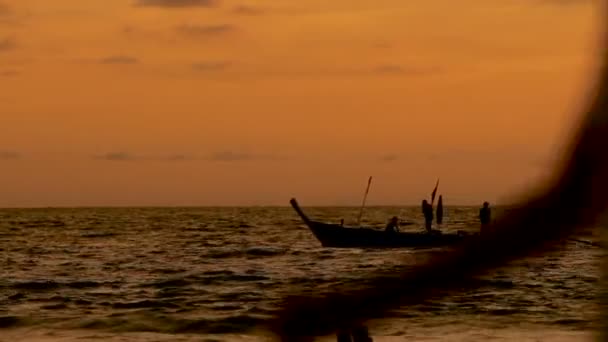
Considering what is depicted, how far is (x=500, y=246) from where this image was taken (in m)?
1.11

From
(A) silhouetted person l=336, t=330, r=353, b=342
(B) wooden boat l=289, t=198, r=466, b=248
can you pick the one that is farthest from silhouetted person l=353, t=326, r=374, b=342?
(B) wooden boat l=289, t=198, r=466, b=248

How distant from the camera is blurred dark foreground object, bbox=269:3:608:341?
1084 mm

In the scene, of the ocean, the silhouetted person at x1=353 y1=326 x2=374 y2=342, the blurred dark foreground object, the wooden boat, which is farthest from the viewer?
the wooden boat

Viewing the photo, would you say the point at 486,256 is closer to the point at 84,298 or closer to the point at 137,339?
the point at 137,339

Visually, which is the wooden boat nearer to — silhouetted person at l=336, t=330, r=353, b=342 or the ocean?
the ocean

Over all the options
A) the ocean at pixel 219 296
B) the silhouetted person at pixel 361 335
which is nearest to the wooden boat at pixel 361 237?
the ocean at pixel 219 296

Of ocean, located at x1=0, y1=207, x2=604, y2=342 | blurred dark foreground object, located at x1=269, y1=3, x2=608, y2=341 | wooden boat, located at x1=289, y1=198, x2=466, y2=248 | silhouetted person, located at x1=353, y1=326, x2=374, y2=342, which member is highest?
blurred dark foreground object, located at x1=269, y1=3, x2=608, y2=341

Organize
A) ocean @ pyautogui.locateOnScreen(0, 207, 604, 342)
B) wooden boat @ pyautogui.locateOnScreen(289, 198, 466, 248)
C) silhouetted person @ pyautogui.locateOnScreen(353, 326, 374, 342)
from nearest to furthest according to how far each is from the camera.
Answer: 1. silhouetted person @ pyautogui.locateOnScreen(353, 326, 374, 342)
2. ocean @ pyautogui.locateOnScreen(0, 207, 604, 342)
3. wooden boat @ pyautogui.locateOnScreen(289, 198, 466, 248)

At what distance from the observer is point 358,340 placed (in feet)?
4.04

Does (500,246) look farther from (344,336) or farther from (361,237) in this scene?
(361,237)

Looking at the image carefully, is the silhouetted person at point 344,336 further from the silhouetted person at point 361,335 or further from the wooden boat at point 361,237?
the wooden boat at point 361,237

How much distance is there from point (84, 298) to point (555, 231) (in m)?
31.6

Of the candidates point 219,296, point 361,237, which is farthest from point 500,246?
point 361,237

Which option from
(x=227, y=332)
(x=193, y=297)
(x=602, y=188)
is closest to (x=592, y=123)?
(x=602, y=188)
